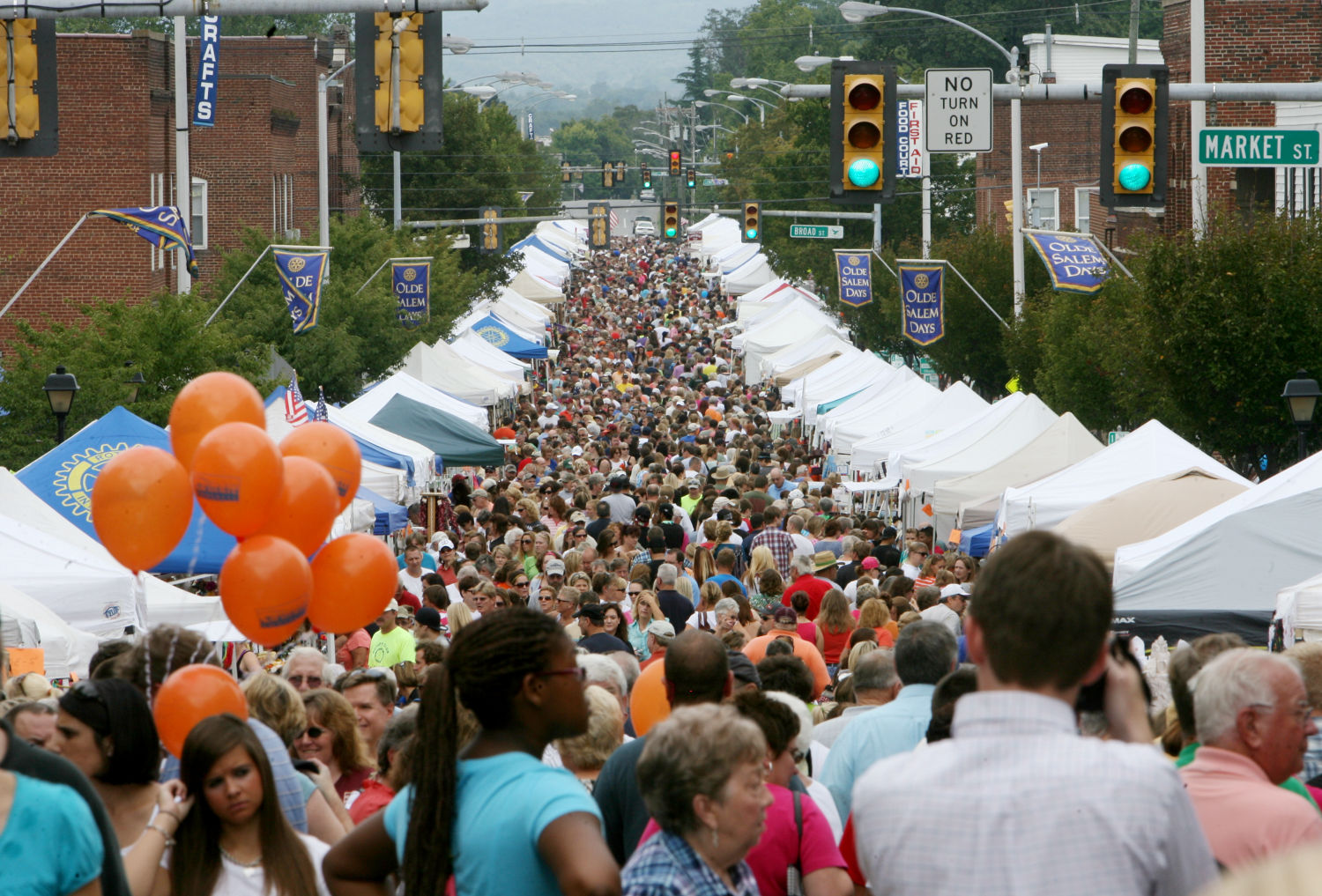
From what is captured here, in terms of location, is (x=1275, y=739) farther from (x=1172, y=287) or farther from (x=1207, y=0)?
(x=1207, y=0)

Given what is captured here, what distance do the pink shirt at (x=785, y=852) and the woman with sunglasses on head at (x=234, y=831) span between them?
101cm

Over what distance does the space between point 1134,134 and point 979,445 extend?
876 cm

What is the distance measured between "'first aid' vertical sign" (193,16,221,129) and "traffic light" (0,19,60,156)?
1195 cm

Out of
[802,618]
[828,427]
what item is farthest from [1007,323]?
[802,618]

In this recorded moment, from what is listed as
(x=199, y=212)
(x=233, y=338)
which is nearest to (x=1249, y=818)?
(x=233, y=338)

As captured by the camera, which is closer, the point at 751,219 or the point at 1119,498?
the point at 1119,498

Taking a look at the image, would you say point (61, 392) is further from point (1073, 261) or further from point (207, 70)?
point (1073, 261)

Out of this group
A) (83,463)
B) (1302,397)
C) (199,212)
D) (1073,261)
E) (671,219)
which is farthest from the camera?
(671,219)

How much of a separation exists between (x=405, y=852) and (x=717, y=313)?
224 feet

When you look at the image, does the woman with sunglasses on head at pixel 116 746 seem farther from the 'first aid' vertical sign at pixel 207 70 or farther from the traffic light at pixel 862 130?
the 'first aid' vertical sign at pixel 207 70

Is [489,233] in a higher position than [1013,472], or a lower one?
higher

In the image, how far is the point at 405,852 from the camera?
346 cm

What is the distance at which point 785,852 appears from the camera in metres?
4.72

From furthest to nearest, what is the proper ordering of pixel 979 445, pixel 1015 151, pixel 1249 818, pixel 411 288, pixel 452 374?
pixel 411 288, pixel 452 374, pixel 1015 151, pixel 979 445, pixel 1249 818
